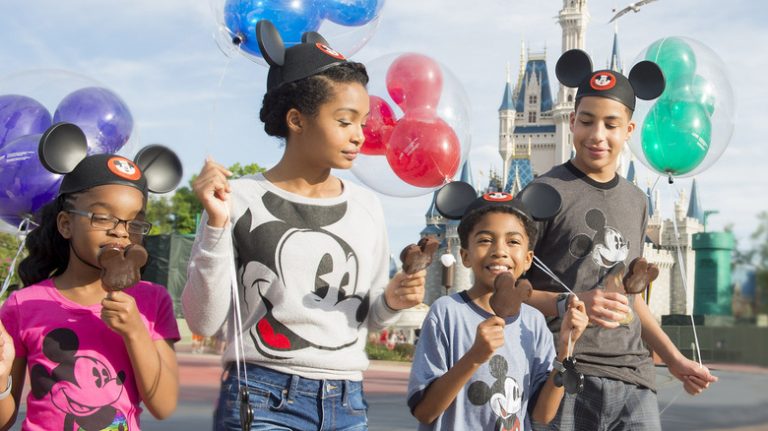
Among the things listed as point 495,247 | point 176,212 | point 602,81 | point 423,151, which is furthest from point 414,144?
point 176,212

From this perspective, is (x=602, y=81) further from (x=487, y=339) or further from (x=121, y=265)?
(x=121, y=265)

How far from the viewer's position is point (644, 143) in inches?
155

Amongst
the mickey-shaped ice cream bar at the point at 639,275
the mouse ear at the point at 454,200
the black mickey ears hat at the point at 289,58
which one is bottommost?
the mickey-shaped ice cream bar at the point at 639,275

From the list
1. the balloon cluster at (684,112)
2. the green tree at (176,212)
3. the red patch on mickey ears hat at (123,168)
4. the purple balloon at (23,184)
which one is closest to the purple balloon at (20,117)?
the purple balloon at (23,184)

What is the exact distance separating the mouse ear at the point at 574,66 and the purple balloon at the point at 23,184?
2.11m

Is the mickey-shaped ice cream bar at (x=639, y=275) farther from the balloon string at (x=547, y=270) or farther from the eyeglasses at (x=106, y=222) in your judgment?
the eyeglasses at (x=106, y=222)

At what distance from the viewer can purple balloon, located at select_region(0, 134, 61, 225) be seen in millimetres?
3641

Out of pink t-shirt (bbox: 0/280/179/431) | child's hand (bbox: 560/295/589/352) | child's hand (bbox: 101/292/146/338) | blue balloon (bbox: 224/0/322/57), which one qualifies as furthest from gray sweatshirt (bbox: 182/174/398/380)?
blue balloon (bbox: 224/0/322/57)

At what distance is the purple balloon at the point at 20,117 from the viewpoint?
3895mm

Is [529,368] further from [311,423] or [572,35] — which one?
[572,35]

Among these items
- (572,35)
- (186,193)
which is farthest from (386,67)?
(572,35)

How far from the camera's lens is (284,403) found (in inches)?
80.4

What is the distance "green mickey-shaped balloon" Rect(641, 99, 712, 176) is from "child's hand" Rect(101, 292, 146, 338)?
2610 millimetres

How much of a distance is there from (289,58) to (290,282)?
572mm
